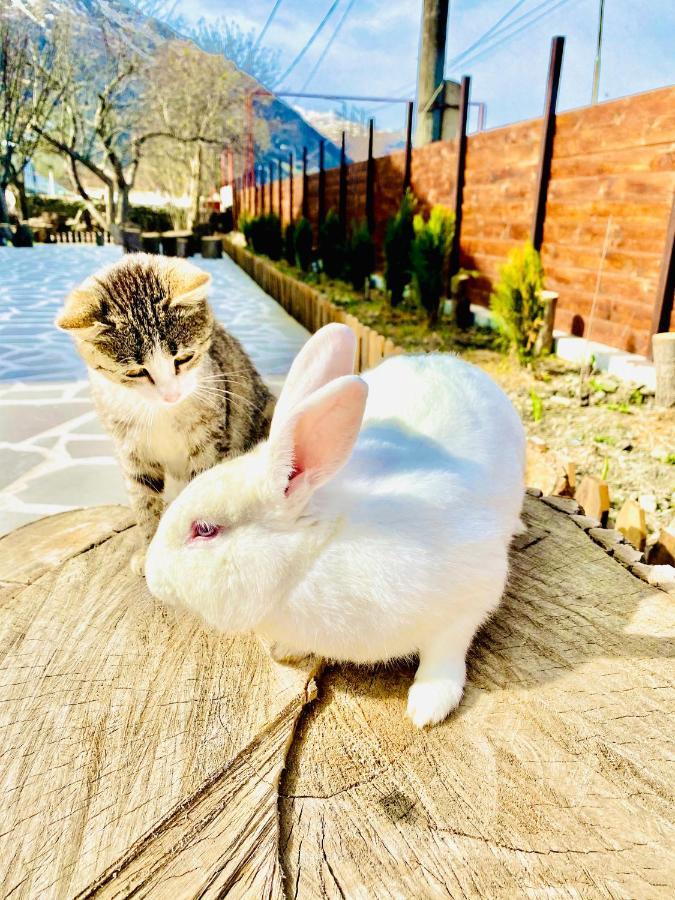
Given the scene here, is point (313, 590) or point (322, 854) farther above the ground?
point (313, 590)

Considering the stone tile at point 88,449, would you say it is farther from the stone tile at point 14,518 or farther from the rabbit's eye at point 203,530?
the rabbit's eye at point 203,530

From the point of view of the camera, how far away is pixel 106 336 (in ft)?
6.34

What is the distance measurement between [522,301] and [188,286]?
167 inches

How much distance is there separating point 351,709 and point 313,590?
0.29 metres

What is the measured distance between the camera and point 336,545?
3.75 feet

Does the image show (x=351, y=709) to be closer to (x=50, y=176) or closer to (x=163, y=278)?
(x=163, y=278)

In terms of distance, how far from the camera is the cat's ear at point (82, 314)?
72.9 inches

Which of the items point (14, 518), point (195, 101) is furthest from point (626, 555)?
point (195, 101)

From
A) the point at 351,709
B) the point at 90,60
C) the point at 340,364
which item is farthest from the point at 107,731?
the point at 90,60

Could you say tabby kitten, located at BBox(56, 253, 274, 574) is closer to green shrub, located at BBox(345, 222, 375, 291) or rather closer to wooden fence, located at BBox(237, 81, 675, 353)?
wooden fence, located at BBox(237, 81, 675, 353)

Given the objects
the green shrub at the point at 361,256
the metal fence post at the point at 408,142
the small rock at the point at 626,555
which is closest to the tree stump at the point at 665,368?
the small rock at the point at 626,555

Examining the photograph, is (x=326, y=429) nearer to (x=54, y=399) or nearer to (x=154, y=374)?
(x=154, y=374)

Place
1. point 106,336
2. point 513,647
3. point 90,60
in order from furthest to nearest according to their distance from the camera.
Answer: point 90,60 < point 106,336 < point 513,647

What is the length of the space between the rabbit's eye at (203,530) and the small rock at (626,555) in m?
1.21
